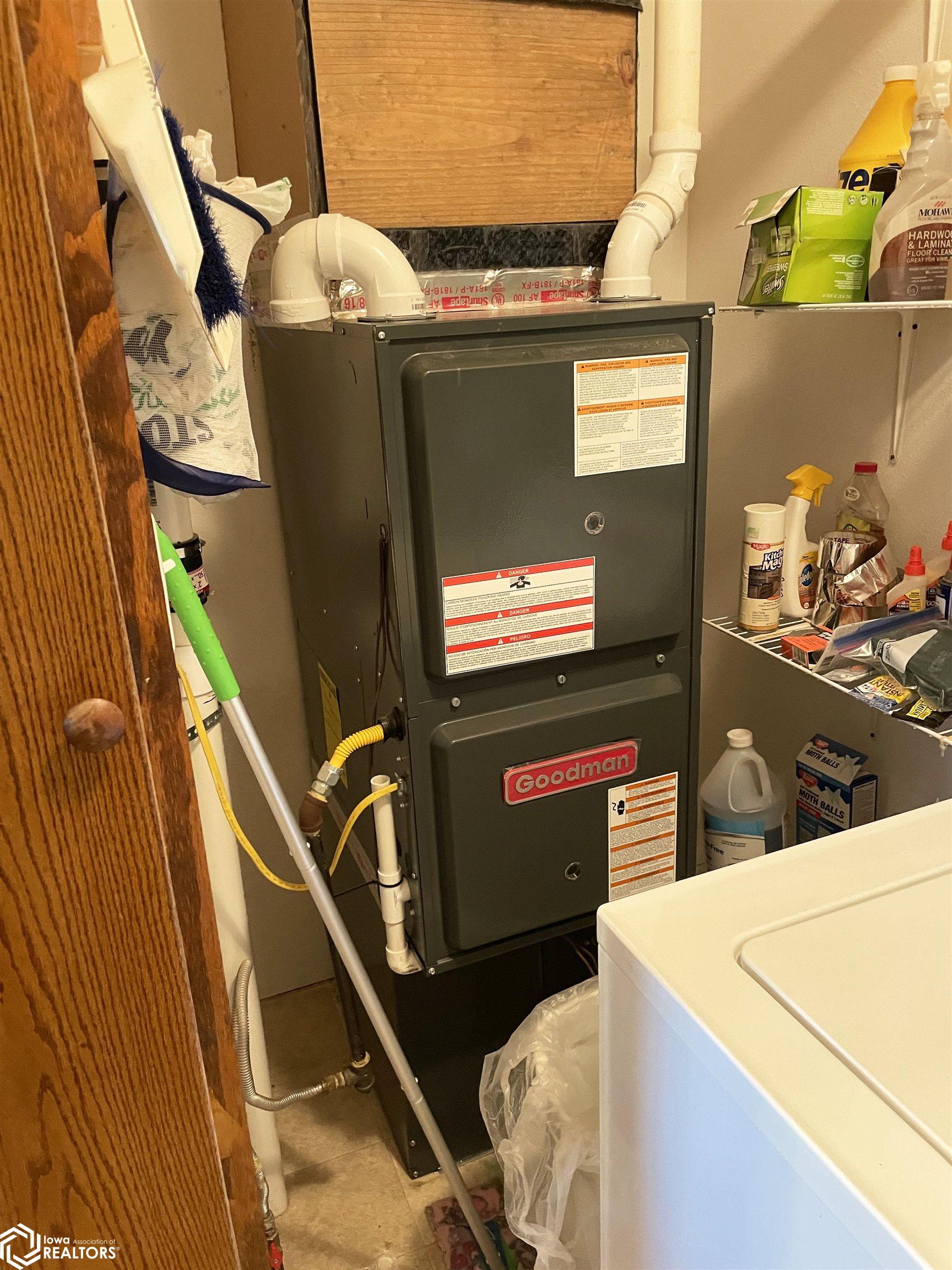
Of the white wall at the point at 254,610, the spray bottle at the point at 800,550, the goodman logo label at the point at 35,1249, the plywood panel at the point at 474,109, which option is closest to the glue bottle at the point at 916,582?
the spray bottle at the point at 800,550

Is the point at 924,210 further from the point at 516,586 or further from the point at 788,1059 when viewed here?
the point at 788,1059

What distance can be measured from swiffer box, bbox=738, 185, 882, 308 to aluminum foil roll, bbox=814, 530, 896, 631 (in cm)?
35

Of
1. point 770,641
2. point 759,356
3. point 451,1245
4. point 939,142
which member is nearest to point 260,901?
point 451,1245

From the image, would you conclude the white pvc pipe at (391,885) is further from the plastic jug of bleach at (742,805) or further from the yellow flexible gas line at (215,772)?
the plastic jug of bleach at (742,805)

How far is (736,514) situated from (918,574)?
1.85ft

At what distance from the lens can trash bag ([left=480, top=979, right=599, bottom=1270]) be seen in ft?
3.55

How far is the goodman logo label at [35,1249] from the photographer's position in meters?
0.72

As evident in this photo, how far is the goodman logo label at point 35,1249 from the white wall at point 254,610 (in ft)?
3.44

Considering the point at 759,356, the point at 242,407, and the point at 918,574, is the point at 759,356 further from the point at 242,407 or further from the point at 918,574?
the point at 242,407

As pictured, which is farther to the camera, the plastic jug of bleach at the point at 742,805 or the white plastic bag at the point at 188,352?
the plastic jug of bleach at the point at 742,805

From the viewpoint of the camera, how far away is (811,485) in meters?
1.42

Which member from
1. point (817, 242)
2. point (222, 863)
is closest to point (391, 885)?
point (222, 863)

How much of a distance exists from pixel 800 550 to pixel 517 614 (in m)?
0.58

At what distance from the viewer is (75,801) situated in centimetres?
66
